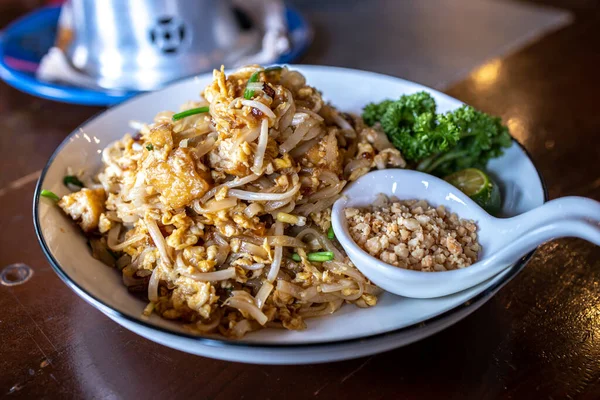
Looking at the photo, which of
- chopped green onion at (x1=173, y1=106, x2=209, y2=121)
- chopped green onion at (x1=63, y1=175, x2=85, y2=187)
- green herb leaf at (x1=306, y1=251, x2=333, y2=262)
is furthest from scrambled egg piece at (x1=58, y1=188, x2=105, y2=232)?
green herb leaf at (x1=306, y1=251, x2=333, y2=262)

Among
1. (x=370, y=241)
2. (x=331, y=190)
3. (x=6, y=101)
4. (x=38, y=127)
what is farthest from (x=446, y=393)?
(x=6, y=101)

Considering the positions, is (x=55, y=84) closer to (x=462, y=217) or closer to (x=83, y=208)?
(x=83, y=208)

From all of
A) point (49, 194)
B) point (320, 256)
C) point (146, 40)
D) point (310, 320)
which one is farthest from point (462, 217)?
point (146, 40)

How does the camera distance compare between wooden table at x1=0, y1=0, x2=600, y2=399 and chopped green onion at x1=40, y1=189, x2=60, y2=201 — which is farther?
chopped green onion at x1=40, y1=189, x2=60, y2=201

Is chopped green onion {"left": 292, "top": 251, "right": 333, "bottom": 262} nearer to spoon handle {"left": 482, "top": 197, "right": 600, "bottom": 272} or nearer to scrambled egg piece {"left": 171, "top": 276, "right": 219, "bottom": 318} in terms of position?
scrambled egg piece {"left": 171, "top": 276, "right": 219, "bottom": 318}

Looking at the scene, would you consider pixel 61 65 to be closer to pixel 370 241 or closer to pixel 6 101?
pixel 6 101
